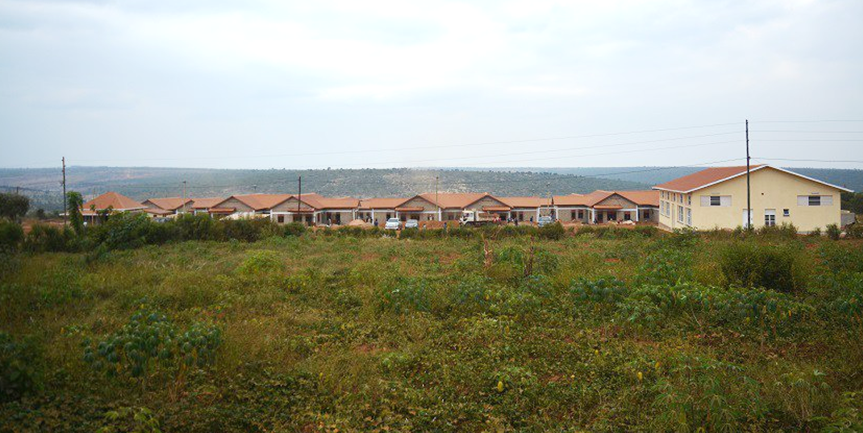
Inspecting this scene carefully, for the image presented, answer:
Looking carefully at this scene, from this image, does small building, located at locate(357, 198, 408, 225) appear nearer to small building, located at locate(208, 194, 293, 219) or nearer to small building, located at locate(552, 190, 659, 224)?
small building, located at locate(208, 194, 293, 219)

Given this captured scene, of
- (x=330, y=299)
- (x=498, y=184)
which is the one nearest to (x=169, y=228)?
(x=330, y=299)

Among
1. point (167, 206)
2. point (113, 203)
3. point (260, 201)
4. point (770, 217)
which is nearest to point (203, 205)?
point (260, 201)

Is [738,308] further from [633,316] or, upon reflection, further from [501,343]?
[501,343]

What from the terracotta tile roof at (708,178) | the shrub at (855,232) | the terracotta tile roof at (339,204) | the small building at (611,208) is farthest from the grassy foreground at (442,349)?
the terracotta tile roof at (339,204)

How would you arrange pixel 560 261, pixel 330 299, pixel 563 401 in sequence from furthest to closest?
1. pixel 560 261
2. pixel 330 299
3. pixel 563 401

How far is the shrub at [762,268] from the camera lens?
8898mm

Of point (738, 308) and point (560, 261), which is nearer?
point (738, 308)

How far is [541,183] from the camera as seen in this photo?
3755 inches

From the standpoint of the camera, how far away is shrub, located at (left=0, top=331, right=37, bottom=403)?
436cm

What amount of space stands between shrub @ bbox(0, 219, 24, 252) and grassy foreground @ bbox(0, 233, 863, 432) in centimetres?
715

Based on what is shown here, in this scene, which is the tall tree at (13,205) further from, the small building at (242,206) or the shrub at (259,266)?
the shrub at (259,266)

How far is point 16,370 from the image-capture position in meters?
4.43

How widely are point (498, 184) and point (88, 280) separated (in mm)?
91989

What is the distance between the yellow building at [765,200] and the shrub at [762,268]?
20.3 m
